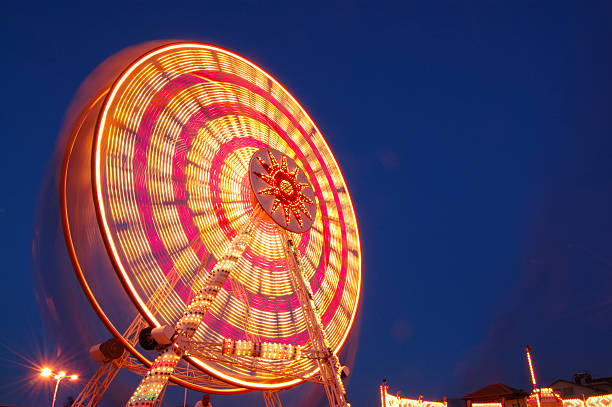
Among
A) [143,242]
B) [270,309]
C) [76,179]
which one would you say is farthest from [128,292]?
[270,309]

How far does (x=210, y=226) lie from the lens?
9.51 m

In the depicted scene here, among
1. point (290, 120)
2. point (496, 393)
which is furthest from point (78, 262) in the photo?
point (496, 393)

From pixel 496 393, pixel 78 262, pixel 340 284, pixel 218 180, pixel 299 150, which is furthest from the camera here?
pixel 496 393

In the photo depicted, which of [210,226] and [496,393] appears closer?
[210,226]

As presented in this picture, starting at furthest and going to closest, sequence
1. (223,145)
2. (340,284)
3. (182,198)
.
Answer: (340,284) < (223,145) < (182,198)

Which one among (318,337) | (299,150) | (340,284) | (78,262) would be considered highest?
(299,150)

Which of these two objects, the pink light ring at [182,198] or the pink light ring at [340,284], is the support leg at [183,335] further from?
the pink light ring at [340,284]

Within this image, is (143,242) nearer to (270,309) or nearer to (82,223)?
(82,223)

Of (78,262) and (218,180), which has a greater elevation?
(218,180)

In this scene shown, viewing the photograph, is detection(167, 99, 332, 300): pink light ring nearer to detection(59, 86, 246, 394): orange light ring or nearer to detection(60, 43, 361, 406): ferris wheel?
detection(60, 43, 361, 406): ferris wheel

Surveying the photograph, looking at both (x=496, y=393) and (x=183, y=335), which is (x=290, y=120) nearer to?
(x=183, y=335)

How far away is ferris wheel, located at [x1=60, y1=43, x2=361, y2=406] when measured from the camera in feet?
23.3

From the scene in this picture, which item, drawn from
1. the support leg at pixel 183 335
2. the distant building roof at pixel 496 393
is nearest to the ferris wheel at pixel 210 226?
the support leg at pixel 183 335

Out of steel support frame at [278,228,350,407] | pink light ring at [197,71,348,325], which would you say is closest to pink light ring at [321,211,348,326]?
pink light ring at [197,71,348,325]
